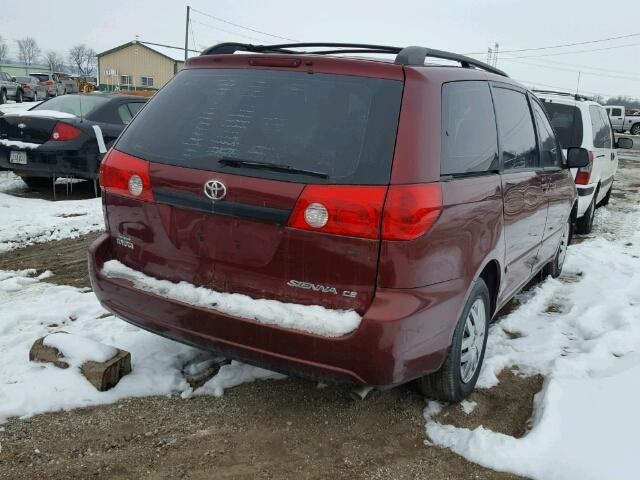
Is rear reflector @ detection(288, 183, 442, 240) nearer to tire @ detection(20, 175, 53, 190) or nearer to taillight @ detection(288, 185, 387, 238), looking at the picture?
taillight @ detection(288, 185, 387, 238)

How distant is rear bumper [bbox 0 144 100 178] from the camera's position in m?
7.45

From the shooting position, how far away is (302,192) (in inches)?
93.2

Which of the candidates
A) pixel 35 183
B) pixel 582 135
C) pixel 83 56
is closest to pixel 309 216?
pixel 582 135

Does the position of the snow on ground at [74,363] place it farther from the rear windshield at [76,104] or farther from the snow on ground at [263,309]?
the rear windshield at [76,104]

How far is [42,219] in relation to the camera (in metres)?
6.66

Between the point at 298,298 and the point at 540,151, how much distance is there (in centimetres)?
264

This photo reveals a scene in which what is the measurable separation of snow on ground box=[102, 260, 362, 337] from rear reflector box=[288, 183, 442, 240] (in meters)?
0.35

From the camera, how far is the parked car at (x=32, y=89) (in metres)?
33.6

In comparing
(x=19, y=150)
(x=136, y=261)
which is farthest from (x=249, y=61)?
(x=19, y=150)

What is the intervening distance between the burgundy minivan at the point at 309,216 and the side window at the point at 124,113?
5.72 metres

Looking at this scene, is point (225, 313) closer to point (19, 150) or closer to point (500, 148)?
point (500, 148)

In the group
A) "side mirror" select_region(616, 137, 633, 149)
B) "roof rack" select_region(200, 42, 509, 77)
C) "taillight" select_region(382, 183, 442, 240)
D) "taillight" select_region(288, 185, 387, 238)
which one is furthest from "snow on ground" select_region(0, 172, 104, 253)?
"side mirror" select_region(616, 137, 633, 149)

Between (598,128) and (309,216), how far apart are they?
6807 millimetres

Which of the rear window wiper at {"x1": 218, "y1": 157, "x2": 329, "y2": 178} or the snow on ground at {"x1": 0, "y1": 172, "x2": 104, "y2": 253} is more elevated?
the rear window wiper at {"x1": 218, "y1": 157, "x2": 329, "y2": 178}
